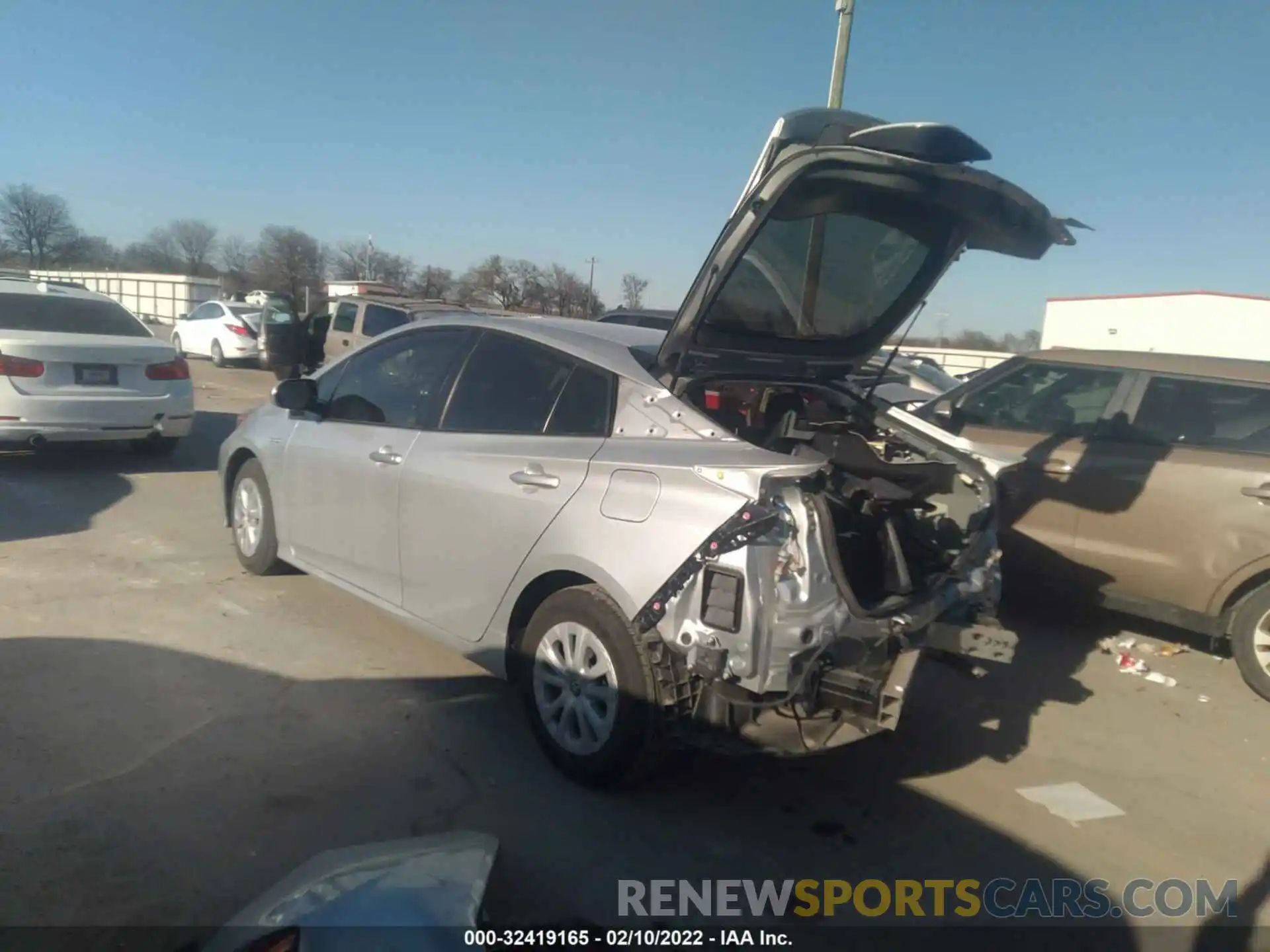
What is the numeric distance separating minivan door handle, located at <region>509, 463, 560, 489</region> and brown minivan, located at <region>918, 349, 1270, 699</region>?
3.18m

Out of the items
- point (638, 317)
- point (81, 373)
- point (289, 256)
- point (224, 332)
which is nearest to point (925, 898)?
point (81, 373)

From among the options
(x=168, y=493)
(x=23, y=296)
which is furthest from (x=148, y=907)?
(x=23, y=296)

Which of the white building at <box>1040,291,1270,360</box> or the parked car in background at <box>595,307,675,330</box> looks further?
the white building at <box>1040,291,1270,360</box>

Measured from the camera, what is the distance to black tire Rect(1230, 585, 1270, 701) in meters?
5.11

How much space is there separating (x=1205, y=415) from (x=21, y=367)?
9.03 m

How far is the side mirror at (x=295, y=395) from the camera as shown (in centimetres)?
495

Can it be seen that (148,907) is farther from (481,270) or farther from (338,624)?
(481,270)

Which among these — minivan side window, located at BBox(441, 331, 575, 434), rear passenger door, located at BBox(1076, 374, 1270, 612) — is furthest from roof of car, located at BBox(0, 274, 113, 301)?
rear passenger door, located at BBox(1076, 374, 1270, 612)

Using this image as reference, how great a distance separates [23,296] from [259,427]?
444 cm

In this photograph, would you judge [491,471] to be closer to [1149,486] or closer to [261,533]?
[261,533]

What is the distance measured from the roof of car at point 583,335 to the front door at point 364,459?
0.49 ft

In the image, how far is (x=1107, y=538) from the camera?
5652mm

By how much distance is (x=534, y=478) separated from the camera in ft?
12.0

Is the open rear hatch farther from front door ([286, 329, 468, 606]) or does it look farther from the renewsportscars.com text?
the renewsportscars.com text
